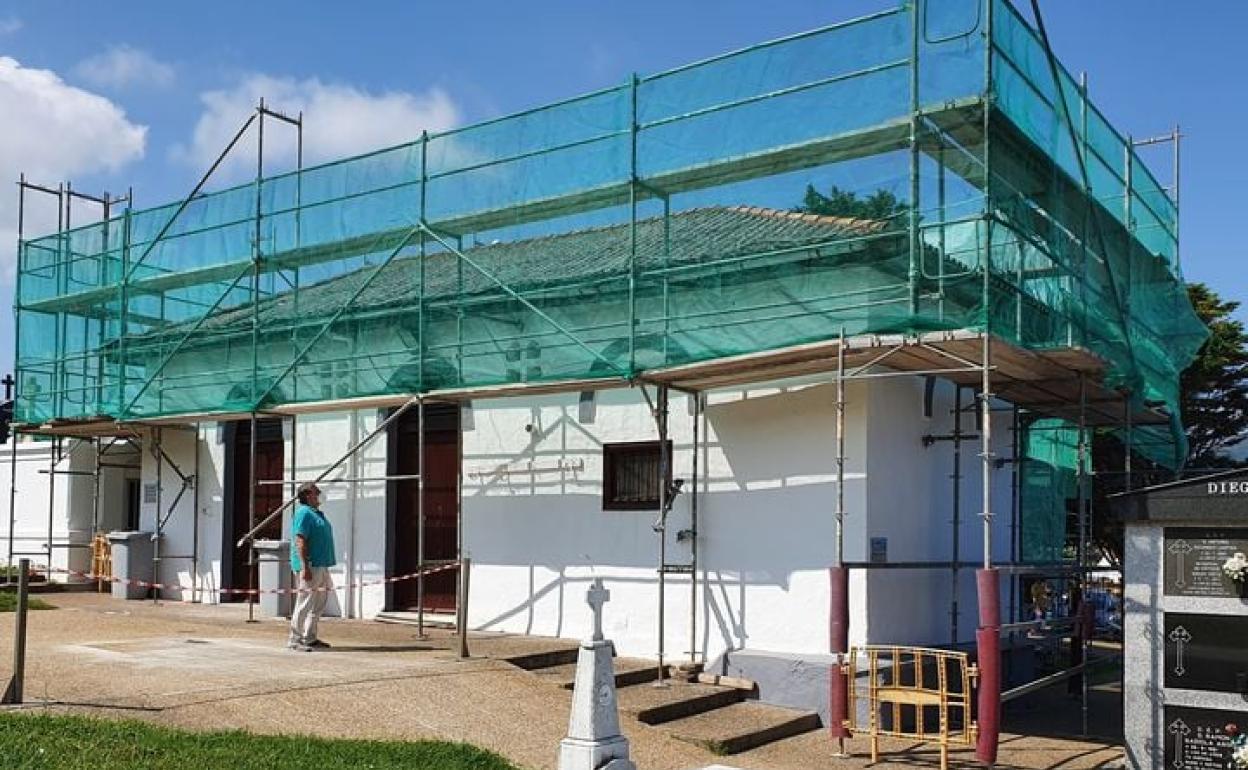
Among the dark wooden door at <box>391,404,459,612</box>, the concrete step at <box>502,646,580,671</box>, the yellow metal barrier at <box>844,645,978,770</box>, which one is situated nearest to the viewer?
the yellow metal barrier at <box>844,645,978,770</box>

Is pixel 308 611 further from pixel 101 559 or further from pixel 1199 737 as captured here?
pixel 101 559

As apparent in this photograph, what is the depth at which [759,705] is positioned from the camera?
12.0 m

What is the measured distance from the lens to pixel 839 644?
34.6 ft

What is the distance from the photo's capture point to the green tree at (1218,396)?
27047 millimetres

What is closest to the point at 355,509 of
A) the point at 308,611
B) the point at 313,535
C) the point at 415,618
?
the point at 415,618

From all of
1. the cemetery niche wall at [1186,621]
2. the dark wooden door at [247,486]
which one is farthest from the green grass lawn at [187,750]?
the dark wooden door at [247,486]

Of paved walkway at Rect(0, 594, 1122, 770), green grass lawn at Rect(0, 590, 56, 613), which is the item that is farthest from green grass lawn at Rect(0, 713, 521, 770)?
green grass lawn at Rect(0, 590, 56, 613)

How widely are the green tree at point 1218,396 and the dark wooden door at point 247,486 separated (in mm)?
18846

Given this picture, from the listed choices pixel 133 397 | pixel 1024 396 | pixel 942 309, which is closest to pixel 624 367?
pixel 942 309

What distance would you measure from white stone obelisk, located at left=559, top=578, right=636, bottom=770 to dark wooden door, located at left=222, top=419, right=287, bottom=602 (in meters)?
11.0

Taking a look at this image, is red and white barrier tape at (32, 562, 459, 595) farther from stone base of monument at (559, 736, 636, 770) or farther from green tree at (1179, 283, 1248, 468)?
green tree at (1179, 283, 1248, 468)

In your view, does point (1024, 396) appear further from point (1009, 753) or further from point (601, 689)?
point (601, 689)

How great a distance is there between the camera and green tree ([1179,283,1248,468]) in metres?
27.0

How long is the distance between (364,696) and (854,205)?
240 inches
